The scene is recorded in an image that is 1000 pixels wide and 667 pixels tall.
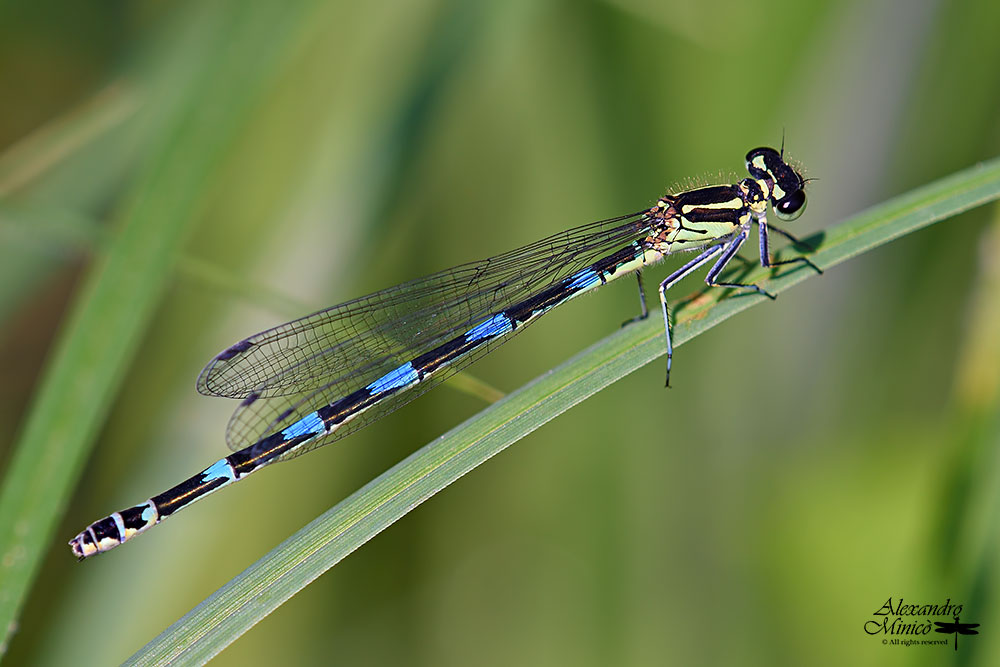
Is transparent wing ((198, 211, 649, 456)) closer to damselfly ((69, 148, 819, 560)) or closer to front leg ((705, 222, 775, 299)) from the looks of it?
damselfly ((69, 148, 819, 560))

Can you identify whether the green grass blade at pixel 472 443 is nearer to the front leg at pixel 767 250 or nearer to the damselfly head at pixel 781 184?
the front leg at pixel 767 250

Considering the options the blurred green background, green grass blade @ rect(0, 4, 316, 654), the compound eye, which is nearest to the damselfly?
the compound eye

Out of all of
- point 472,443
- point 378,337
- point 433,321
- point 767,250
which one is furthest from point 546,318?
point 472,443

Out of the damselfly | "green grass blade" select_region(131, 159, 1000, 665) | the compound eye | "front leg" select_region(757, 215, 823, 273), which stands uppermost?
the damselfly

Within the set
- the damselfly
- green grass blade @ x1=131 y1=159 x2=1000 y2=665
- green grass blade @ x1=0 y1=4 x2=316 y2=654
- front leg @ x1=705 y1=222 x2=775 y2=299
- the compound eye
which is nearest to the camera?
green grass blade @ x1=131 y1=159 x2=1000 y2=665

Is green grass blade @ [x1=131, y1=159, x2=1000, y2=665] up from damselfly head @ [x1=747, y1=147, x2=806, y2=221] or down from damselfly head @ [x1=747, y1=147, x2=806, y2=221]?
down

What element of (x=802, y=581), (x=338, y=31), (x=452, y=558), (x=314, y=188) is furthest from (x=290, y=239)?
(x=802, y=581)

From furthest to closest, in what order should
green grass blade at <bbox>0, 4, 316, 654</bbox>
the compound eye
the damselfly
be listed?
the compound eye → the damselfly → green grass blade at <bbox>0, 4, 316, 654</bbox>

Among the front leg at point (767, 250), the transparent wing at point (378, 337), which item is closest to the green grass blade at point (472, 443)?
the front leg at point (767, 250)
